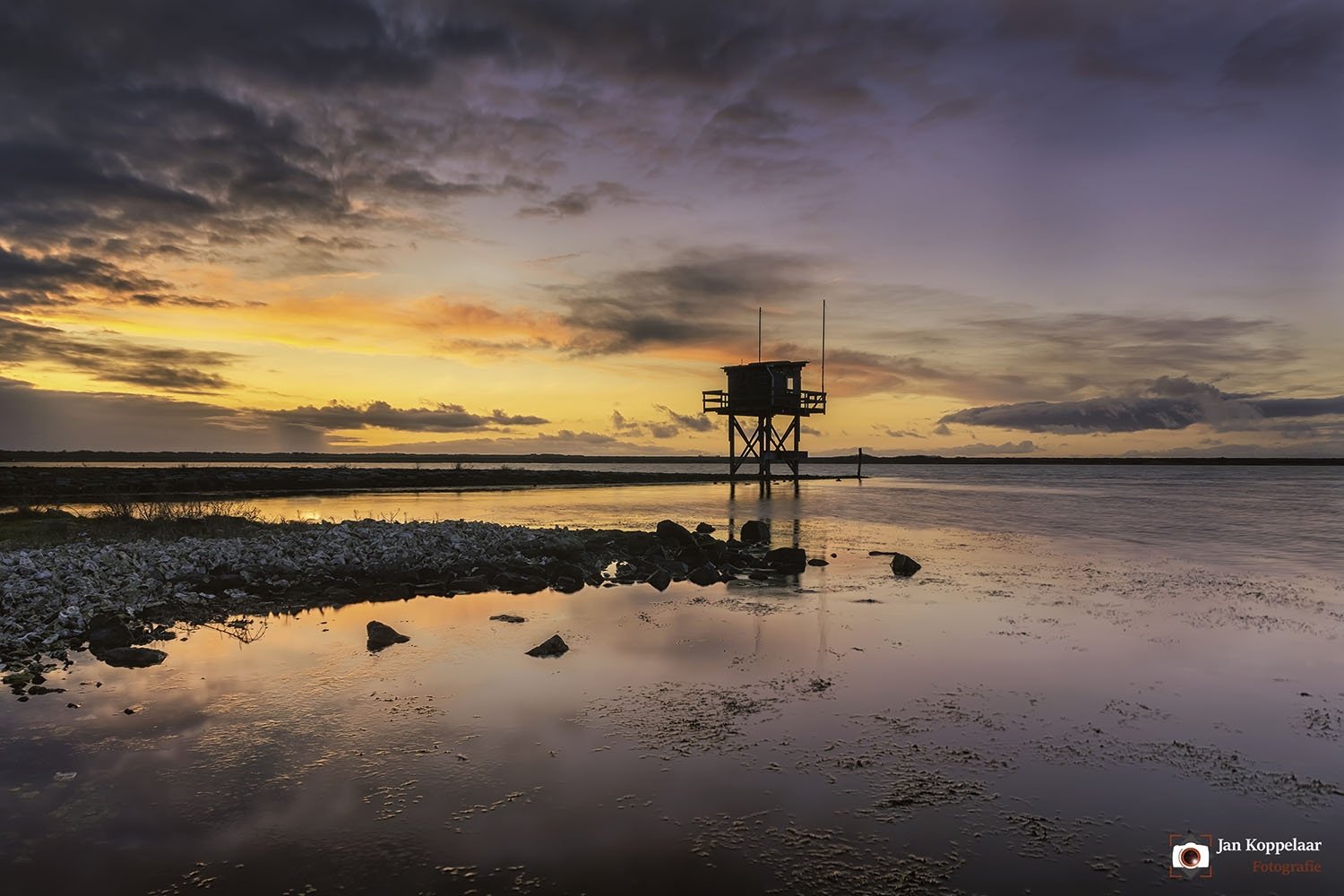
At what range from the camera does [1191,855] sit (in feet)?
19.0

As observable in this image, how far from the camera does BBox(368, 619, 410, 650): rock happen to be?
11266mm

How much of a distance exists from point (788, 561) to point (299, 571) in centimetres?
1143

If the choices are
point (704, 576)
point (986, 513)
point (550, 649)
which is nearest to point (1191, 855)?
point (550, 649)

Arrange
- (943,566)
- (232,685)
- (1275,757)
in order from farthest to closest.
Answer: (943,566) < (232,685) < (1275,757)

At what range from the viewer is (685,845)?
18.6 ft

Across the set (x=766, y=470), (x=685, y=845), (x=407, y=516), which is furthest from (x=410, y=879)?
(x=766, y=470)

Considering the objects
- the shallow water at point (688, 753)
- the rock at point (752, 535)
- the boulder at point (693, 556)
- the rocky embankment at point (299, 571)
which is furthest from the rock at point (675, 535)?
the shallow water at point (688, 753)

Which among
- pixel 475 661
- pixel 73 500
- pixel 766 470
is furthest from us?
pixel 766 470

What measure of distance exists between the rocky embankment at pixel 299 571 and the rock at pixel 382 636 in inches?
118

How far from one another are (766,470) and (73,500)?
49.1 m

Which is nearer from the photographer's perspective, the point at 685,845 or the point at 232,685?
the point at 685,845

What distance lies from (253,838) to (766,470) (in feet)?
209

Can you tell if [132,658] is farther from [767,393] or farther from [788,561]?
[767,393]

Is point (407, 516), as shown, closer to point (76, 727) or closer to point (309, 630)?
point (309, 630)
